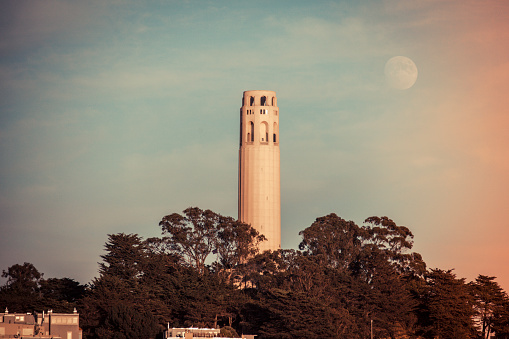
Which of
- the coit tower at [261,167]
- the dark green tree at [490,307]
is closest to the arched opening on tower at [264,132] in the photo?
the coit tower at [261,167]

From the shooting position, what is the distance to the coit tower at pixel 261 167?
136 meters

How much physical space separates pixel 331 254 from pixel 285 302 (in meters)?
23.2

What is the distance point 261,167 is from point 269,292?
33472mm

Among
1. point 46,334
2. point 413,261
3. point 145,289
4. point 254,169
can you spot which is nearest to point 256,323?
point 145,289

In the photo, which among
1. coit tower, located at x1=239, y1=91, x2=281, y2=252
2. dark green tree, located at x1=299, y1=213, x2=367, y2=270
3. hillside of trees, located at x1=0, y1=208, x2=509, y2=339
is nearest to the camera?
hillside of trees, located at x1=0, y1=208, x2=509, y2=339

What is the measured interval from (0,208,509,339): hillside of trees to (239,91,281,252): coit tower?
1083 centimetres

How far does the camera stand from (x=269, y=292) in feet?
351

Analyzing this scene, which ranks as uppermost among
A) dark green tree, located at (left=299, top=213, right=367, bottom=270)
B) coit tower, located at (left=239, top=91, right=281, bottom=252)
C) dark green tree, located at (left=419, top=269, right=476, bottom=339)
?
coit tower, located at (left=239, top=91, right=281, bottom=252)

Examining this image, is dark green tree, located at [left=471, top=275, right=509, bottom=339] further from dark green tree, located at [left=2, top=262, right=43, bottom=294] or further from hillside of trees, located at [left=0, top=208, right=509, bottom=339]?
dark green tree, located at [left=2, top=262, right=43, bottom=294]

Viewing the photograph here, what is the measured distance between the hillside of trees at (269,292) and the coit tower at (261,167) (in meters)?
10.8

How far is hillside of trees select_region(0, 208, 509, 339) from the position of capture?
10100 centimetres

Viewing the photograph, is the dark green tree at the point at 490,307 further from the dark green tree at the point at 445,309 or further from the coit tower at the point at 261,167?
the coit tower at the point at 261,167

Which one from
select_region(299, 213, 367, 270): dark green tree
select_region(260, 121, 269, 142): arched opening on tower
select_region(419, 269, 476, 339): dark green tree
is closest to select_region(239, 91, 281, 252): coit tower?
select_region(260, 121, 269, 142): arched opening on tower

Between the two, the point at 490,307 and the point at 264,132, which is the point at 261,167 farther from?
the point at 490,307
